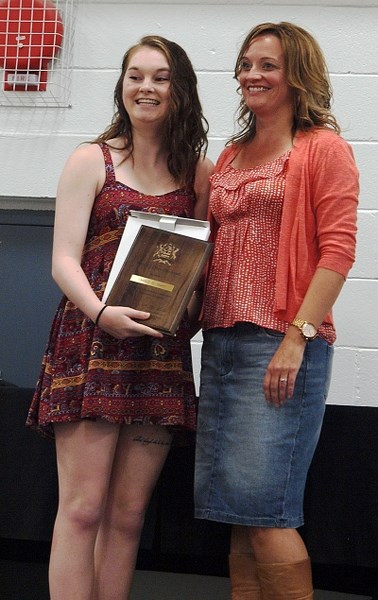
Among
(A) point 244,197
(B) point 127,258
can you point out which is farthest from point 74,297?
(A) point 244,197

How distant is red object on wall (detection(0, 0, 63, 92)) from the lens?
9.20ft

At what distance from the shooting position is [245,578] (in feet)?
6.22

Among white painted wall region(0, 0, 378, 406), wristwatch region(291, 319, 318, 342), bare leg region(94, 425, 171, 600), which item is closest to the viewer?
wristwatch region(291, 319, 318, 342)

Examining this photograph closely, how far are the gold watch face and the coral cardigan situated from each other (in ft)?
0.16

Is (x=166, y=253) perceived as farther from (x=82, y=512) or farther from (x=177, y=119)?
(x=82, y=512)

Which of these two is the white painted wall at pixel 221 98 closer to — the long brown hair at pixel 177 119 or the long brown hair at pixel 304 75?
the long brown hair at pixel 177 119

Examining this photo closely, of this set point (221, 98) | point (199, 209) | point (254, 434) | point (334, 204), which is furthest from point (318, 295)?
point (221, 98)

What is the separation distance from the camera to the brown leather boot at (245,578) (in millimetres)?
1890

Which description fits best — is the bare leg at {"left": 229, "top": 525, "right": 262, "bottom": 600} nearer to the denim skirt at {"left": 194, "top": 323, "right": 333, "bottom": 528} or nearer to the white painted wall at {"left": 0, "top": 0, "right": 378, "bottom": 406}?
the denim skirt at {"left": 194, "top": 323, "right": 333, "bottom": 528}

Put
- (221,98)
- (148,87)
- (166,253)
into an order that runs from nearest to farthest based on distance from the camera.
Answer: (166,253) → (148,87) → (221,98)

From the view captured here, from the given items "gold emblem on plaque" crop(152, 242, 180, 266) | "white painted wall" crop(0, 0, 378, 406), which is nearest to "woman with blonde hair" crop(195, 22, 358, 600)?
"gold emblem on plaque" crop(152, 242, 180, 266)

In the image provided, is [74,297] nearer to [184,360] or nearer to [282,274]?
[184,360]

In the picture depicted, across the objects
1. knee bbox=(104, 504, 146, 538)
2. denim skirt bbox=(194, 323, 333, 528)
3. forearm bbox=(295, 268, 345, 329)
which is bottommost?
knee bbox=(104, 504, 146, 538)

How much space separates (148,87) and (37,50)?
1040 mm
